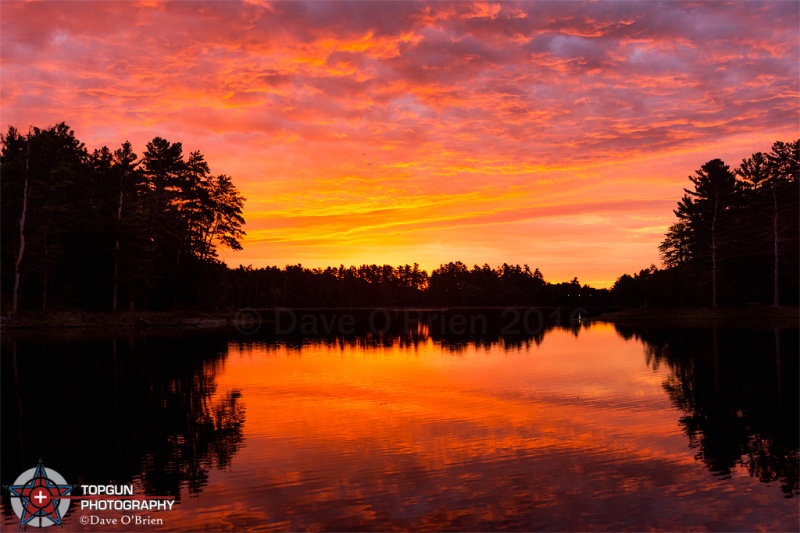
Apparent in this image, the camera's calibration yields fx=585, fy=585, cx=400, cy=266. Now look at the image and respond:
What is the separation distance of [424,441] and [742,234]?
285ft

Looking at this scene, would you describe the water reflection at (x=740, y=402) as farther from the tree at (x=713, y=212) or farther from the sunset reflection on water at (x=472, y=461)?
the tree at (x=713, y=212)

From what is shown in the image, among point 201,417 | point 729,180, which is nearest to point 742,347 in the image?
point 201,417

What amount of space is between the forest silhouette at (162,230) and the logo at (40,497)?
58323 mm

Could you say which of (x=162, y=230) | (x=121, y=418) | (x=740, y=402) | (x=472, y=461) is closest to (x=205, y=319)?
(x=162, y=230)

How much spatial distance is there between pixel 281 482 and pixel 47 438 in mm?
8941

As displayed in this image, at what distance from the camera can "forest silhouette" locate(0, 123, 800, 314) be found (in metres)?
66.6

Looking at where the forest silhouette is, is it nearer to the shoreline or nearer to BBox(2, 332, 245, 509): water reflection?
the shoreline

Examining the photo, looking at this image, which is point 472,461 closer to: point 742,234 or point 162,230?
point 162,230

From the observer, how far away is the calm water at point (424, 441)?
11742 millimetres

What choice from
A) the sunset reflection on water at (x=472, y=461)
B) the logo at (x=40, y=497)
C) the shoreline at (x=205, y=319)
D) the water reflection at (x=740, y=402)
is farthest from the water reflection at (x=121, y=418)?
the shoreline at (x=205, y=319)

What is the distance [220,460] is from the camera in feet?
50.4

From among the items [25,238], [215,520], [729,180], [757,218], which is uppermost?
[729,180]

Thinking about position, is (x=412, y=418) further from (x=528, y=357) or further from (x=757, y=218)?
(x=757, y=218)

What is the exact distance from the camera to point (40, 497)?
41.7 feet
